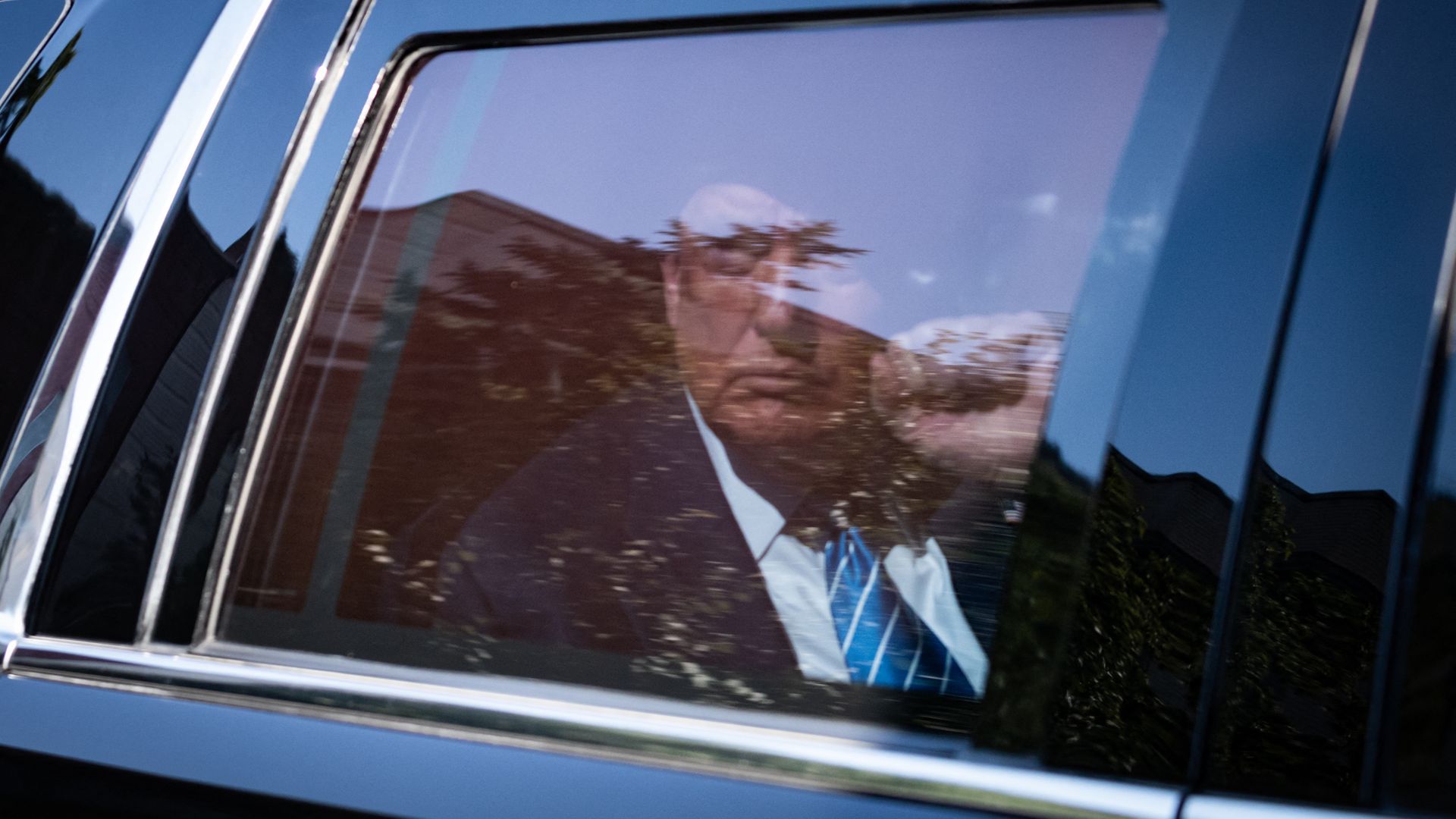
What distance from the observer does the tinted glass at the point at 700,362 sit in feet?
3.20

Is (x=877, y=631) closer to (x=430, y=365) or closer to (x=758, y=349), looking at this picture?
(x=758, y=349)

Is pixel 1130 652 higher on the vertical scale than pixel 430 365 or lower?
lower

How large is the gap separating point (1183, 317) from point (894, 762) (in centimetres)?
40

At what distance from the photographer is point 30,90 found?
1456mm

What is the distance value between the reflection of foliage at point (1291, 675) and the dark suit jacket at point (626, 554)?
242mm

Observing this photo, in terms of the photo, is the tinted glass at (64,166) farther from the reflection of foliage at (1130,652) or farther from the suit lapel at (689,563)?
the reflection of foliage at (1130,652)

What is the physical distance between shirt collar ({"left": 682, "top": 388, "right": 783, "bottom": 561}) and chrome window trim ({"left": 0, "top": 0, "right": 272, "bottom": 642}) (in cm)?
70

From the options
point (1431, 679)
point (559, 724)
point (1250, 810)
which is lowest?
point (559, 724)

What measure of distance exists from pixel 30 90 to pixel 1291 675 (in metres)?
1.57

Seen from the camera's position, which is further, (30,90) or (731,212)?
(30,90)

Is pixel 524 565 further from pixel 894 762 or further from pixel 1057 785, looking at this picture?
pixel 1057 785

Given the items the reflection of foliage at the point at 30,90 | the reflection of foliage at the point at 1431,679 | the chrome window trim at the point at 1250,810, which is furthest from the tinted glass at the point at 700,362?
the reflection of foliage at the point at 30,90

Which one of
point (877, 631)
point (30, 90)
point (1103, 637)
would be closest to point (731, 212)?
point (877, 631)

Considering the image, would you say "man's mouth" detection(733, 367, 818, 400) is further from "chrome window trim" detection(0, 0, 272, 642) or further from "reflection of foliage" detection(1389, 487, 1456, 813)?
"chrome window trim" detection(0, 0, 272, 642)
